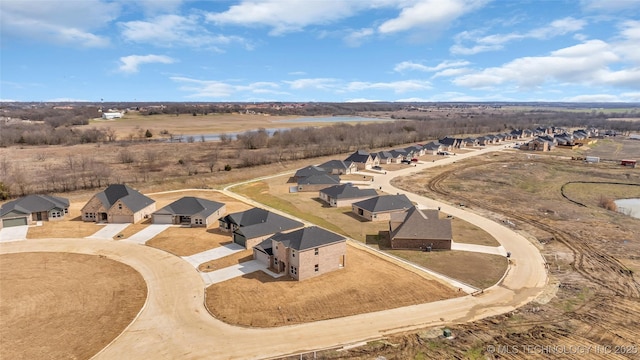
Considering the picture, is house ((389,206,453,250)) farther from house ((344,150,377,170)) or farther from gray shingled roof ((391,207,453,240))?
house ((344,150,377,170))

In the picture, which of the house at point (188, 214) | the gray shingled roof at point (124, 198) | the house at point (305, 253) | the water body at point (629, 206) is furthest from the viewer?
the water body at point (629, 206)

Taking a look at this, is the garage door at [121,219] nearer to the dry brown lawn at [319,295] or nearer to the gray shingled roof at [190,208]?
the gray shingled roof at [190,208]

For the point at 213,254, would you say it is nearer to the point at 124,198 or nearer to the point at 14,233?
the point at 124,198

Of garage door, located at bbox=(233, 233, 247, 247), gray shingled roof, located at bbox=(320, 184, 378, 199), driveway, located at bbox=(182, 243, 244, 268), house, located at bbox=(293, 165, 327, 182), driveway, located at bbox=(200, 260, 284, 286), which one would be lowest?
driveway, located at bbox=(200, 260, 284, 286)

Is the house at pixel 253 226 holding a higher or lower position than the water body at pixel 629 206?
higher

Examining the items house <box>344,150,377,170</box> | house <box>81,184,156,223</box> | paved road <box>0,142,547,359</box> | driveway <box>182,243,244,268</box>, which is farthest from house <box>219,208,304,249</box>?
house <box>344,150,377,170</box>

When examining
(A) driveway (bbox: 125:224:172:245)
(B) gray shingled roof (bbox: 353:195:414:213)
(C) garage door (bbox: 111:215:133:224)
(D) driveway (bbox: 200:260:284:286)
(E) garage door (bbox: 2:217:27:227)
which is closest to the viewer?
(D) driveway (bbox: 200:260:284:286)

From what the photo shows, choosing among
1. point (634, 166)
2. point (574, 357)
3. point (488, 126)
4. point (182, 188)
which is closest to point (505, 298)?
point (574, 357)

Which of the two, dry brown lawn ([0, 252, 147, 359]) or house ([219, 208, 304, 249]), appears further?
house ([219, 208, 304, 249])

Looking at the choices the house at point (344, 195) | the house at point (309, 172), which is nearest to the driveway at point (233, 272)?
the house at point (344, 195)
